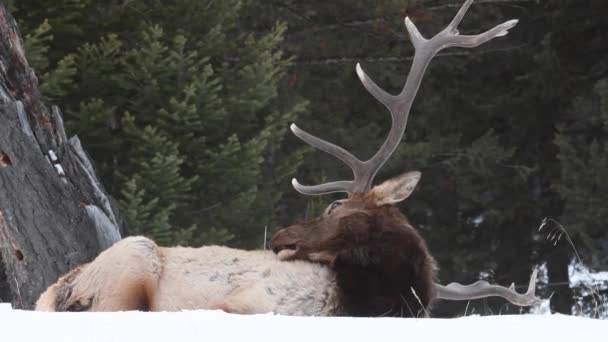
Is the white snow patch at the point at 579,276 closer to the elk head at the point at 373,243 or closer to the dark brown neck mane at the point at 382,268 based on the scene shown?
the elk head at the point at 373,243

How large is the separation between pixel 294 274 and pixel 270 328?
1929 mm

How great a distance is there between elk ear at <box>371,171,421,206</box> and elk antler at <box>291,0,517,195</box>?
0.45ft

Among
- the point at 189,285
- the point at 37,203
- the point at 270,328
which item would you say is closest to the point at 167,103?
the point at 37,203

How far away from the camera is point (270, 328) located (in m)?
3.99

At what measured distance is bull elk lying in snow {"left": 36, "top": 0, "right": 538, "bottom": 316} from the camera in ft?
19.2

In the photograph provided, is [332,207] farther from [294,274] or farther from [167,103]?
[167,103]

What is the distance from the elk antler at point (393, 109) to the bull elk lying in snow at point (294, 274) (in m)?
0.17

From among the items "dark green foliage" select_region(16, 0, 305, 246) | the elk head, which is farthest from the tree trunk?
the elk head

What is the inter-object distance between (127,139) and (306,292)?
6.18 metres

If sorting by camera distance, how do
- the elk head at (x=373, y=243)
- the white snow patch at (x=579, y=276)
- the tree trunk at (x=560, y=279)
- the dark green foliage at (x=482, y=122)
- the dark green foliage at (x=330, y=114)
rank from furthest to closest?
1. the tree trunk at (x=560, y=279)
2. the white snow patch at (x=579, y=276)
3. the dark green foliage at (x=482, y=122)
4. the dark green foliage at (x=330, y=114)
5. the elk head at (x=373, y=243)

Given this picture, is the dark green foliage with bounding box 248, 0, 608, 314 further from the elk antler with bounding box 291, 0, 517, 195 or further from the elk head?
the elk head

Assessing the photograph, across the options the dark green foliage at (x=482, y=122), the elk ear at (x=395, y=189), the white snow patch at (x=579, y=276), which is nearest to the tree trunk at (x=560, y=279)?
the dark green foliage at (x=482, y=122)

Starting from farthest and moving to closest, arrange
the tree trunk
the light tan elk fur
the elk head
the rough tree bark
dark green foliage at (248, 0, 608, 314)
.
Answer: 1. the tree trunk
2. dark green foliage at (248, 0, 608, 314)
3. the rough tree bark
4. the elk head
5. the light tan elk fur

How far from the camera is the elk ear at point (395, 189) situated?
6285mm
